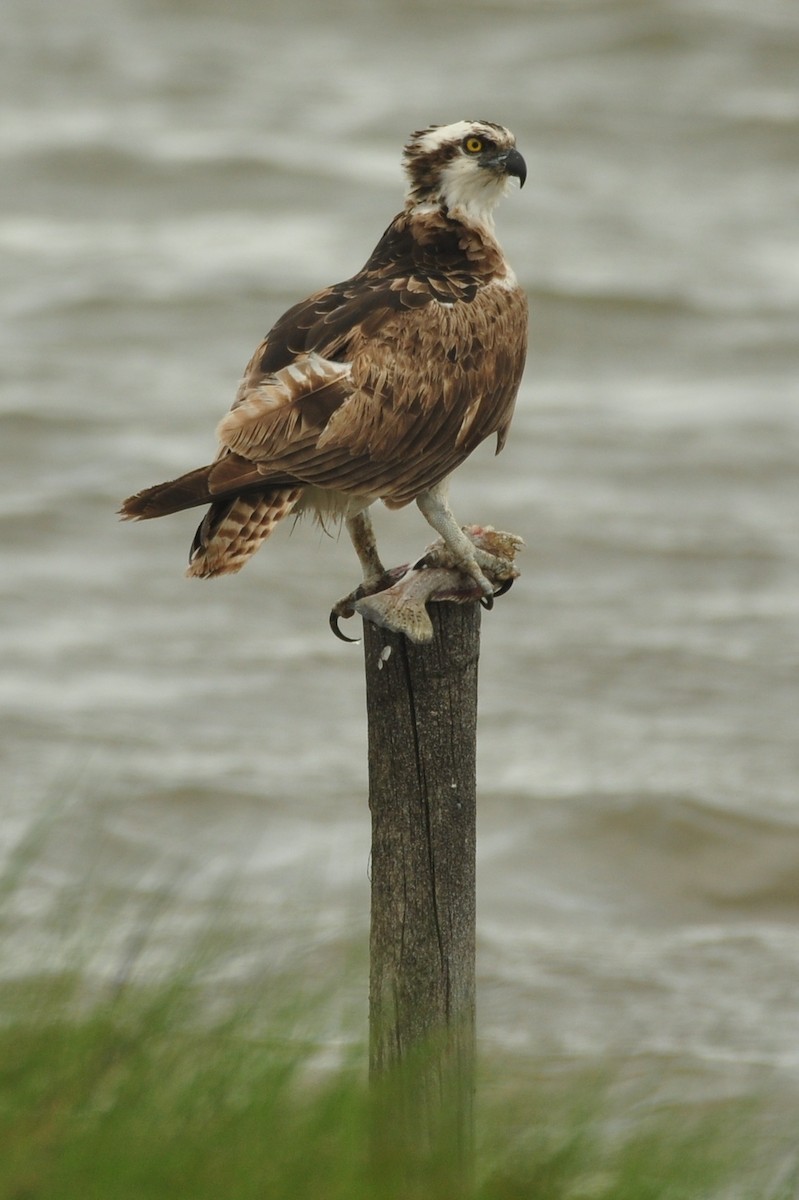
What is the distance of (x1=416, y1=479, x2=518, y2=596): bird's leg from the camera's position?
497 centimetres

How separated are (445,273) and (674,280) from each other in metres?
11.6

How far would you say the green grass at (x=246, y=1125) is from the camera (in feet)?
11.0

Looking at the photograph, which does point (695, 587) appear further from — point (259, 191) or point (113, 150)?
point (113, 150)

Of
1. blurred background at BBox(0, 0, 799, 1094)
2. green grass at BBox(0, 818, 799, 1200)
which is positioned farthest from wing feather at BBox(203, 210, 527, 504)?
green grass at BBox(0, 818, 799, 1200)

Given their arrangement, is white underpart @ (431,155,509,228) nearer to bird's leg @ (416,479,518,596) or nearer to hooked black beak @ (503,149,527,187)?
hooked black beak @ (503,149,527,187)

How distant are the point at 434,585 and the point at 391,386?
603 millimetres

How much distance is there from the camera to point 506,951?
27.1 feet

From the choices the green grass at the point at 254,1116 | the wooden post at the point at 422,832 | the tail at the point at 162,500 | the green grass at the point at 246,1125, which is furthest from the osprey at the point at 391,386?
the green grass at the point at 246,1125

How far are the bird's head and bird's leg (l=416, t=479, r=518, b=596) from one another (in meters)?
0.86

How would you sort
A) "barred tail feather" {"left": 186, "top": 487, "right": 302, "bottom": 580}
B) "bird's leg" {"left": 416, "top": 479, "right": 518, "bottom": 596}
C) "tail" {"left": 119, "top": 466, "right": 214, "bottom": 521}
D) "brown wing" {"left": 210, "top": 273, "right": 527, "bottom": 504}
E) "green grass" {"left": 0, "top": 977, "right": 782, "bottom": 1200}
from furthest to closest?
"bird's leg" {"left": 416, "top": 479, "right": 518, "bottom": 596}, "brown wing" {"left": 210, "top": 273, "right": 527, "bottom": 504}, "barred tail feather" {"left": 186, "top": 487, "right": 302, "bottom": 580}, "tail" {"left": 119, "top": 466, "right": 214, "bottom": 521}, "green grass" {"left": 0, "top": 977, "right": 782, "bottom": 1200}

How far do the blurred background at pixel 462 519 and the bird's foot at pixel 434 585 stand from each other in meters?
0.79

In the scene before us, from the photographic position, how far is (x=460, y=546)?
4996 mm

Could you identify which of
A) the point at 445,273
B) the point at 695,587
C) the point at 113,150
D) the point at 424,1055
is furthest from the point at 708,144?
the point at 424,1055

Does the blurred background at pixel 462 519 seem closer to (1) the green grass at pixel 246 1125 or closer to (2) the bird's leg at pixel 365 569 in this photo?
(1) the green grass at pixel 246 1125
